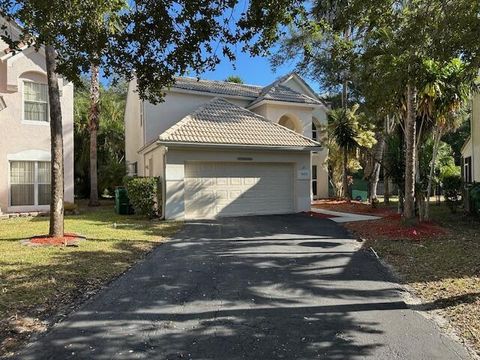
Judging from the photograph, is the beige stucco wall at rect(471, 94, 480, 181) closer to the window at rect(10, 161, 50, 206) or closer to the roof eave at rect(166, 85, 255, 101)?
the roof eave at rect(166, 85, 255, 101)

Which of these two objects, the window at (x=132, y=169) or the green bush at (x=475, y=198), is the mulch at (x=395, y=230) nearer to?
the green bush at (x=475, y=198)

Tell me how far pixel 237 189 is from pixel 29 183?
8817 millimetres

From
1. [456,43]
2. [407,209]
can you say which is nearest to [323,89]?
[407,209]

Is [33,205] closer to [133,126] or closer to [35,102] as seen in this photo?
[35,102]

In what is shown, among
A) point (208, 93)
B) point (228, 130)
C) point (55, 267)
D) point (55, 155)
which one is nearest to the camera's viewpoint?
point (55, 267)

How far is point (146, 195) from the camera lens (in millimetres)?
15922

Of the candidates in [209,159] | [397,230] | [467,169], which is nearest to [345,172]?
[467,169]

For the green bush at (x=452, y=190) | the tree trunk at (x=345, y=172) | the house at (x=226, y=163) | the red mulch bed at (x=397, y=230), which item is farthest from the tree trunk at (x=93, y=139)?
the green bush at (x=452, y=190)

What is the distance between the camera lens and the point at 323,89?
34406 millimetres

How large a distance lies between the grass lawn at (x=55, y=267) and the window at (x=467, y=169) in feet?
48.4

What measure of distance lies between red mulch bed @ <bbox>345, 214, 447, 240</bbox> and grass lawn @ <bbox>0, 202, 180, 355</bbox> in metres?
5.77

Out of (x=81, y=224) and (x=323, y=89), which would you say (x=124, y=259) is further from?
(x=323, y=89)

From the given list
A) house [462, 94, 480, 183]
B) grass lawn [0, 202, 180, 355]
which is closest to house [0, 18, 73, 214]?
grass lawn [0, 202, 180, 355]

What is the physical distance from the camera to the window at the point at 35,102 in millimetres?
18219
